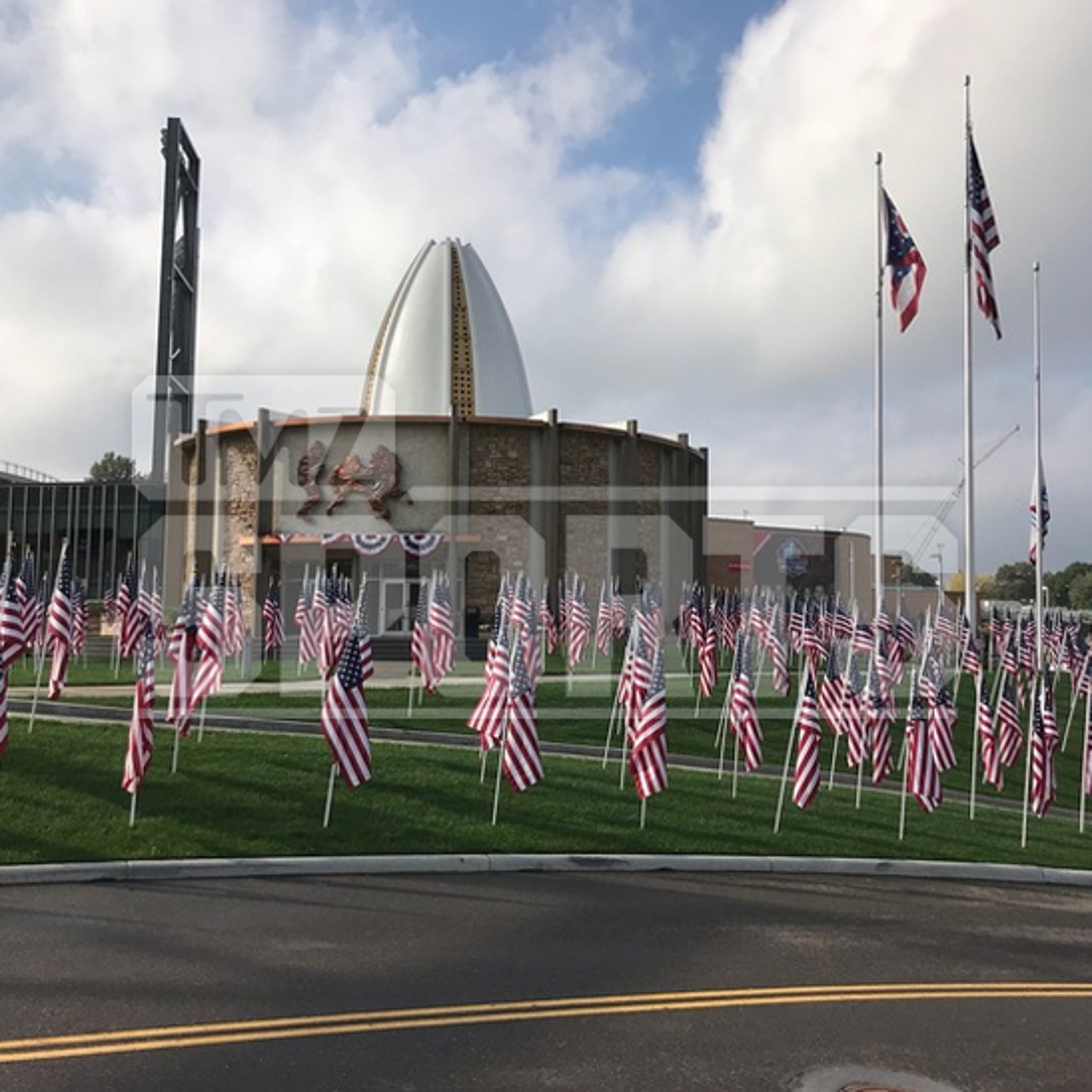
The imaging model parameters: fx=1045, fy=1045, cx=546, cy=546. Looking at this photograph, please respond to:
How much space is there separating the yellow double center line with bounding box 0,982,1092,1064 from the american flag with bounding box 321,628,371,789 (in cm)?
587

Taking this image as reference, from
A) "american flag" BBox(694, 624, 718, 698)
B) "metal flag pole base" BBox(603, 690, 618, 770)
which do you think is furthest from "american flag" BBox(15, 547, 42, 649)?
"american flag" BBox(694, 624, 718, 698)

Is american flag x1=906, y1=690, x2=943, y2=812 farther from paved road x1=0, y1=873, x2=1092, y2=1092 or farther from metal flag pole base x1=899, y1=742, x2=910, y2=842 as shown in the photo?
paved road x1=0, y1=873, x2=1092, y2=1092

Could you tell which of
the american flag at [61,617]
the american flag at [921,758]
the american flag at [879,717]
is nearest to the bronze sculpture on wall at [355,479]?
the american flag at [61,617]

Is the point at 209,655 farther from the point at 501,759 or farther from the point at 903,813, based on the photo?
the point at 903,813

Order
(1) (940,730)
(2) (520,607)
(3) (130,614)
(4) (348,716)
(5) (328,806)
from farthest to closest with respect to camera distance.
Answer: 1. (3) (130,614)
2. (2) (520,607)
3. (1) (940,730)
4. (5) (328,806)
5. (4) (348,716)

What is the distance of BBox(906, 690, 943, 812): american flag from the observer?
49.0ft

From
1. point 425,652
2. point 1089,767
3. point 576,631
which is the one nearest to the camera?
point 1089,767

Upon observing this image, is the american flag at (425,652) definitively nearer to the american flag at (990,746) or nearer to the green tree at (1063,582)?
the american flag at (990,746)

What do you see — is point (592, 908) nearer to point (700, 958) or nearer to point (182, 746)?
point (700, 958)

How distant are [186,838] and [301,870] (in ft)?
5.76

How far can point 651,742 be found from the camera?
13867mm

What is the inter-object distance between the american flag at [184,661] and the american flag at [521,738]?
4796mm

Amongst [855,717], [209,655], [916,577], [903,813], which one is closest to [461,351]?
[209,655]

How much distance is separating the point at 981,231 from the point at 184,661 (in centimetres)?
2271
